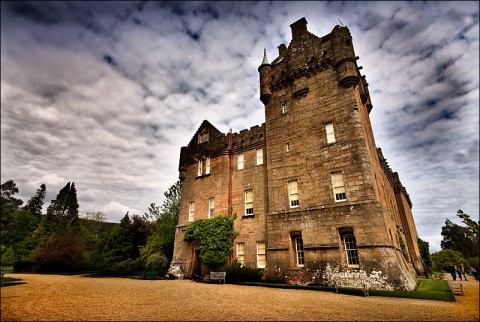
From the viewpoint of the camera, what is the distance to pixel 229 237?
66.7ft

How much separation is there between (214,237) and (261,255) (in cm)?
405

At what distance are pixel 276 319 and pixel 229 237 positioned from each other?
13.4m

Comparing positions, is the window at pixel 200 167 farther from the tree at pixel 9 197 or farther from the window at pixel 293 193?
the tree at pixel 9 197

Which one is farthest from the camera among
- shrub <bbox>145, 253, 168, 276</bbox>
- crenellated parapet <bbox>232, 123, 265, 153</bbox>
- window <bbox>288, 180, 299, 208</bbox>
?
shrub <bbox>145, 253, 168, 276</bbox>

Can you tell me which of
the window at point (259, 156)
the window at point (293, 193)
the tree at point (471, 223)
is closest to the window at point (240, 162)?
the window at point (259, 156)

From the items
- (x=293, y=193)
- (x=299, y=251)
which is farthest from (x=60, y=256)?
(x=293, y=193)

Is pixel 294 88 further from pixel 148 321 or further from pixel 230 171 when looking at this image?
pixel 148 321

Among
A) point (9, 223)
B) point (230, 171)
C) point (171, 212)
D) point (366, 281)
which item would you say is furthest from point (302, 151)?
point (9, 223)

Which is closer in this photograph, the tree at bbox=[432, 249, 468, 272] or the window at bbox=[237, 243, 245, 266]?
the window at bbox=[237, 243, 245, 266]

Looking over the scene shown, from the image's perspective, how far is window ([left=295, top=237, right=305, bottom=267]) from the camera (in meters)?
16.5

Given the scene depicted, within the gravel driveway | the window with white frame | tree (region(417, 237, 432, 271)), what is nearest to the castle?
the window with white frame

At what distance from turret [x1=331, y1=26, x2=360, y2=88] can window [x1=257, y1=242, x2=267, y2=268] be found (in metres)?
13.6

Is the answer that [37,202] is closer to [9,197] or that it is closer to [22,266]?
[9,197]

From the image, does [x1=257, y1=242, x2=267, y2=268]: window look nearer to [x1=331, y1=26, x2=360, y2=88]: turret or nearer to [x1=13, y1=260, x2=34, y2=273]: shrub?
[x1=331, y1=26, x2=360, y2=88]: turret
